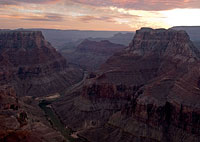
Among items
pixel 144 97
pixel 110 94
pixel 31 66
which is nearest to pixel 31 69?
pixel 31 66

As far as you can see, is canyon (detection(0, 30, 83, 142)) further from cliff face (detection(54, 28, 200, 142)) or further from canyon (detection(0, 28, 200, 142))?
cliff face (detection(54, 28, 200, 142))

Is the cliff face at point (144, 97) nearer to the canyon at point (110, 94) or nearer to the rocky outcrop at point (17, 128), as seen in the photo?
the canyon at point (110, 94)

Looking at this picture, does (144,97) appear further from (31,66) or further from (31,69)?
(31,66)

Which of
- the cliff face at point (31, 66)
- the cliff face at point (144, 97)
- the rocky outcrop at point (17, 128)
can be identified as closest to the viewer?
the rocky outcrop at point (17, 128)

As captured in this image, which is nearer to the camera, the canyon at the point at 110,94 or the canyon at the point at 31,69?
the canyon at the point at 110,94

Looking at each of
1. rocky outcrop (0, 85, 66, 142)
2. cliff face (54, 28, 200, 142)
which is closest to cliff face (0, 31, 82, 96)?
cliff face (54, 28, 200, 142)

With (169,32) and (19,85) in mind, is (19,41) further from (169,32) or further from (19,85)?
(169,32)

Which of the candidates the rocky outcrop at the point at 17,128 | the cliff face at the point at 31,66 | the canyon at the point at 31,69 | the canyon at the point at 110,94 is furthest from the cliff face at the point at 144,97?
the cliff face at the point at 31,66
